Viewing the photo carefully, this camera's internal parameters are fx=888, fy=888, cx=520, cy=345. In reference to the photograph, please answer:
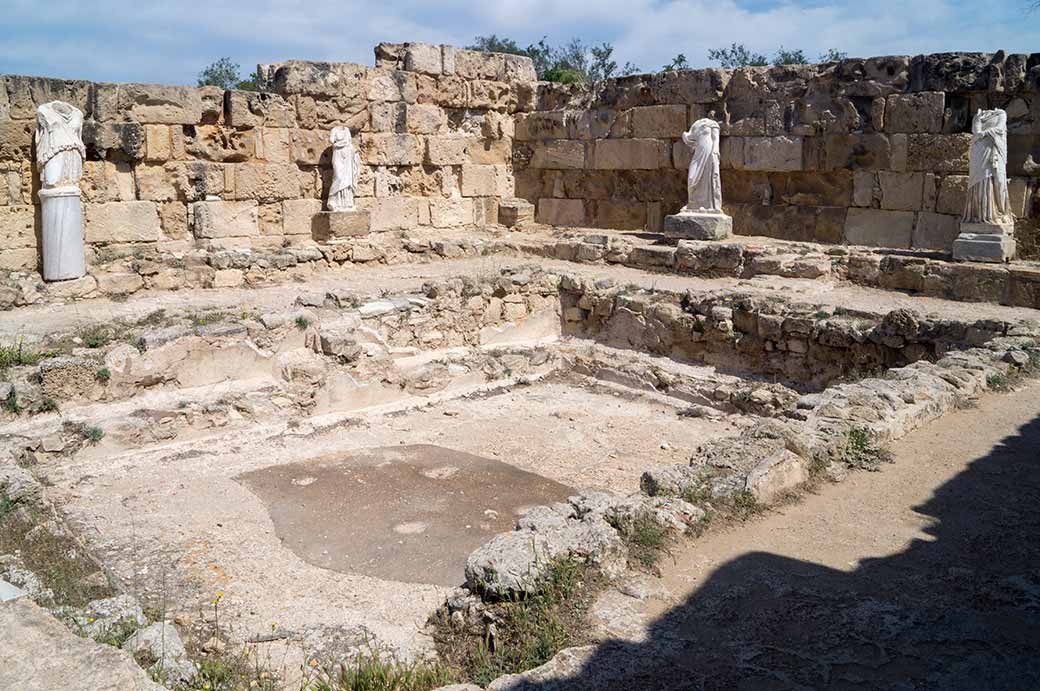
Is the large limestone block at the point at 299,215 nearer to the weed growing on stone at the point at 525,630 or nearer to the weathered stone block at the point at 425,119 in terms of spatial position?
the weathered stone block at the point at 425,119


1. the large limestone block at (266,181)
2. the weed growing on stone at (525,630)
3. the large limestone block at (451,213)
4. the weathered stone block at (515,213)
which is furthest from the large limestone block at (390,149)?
the weed growing on stone at (525,630)

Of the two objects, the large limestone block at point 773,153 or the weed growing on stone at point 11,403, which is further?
the large limestone block at point 773,153

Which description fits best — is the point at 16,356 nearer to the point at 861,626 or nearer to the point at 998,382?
the point at 861,626

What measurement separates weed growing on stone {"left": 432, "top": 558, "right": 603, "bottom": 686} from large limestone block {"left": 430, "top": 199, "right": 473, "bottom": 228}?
12197 millimetres

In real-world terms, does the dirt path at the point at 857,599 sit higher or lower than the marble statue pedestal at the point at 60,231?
lower

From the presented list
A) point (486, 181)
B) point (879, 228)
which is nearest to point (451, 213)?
point (486, 181)

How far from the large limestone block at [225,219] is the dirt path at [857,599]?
1039 cm

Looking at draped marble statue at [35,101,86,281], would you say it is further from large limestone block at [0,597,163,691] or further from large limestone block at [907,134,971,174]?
large limestone block at [907,134,971,174]

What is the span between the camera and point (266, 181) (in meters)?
13.9

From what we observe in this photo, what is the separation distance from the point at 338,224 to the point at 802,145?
7.54m

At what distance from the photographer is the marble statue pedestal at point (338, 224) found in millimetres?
14398

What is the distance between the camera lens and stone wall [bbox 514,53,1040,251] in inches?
496

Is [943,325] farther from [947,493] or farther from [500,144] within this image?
[500,144]

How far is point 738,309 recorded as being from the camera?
449 inches
